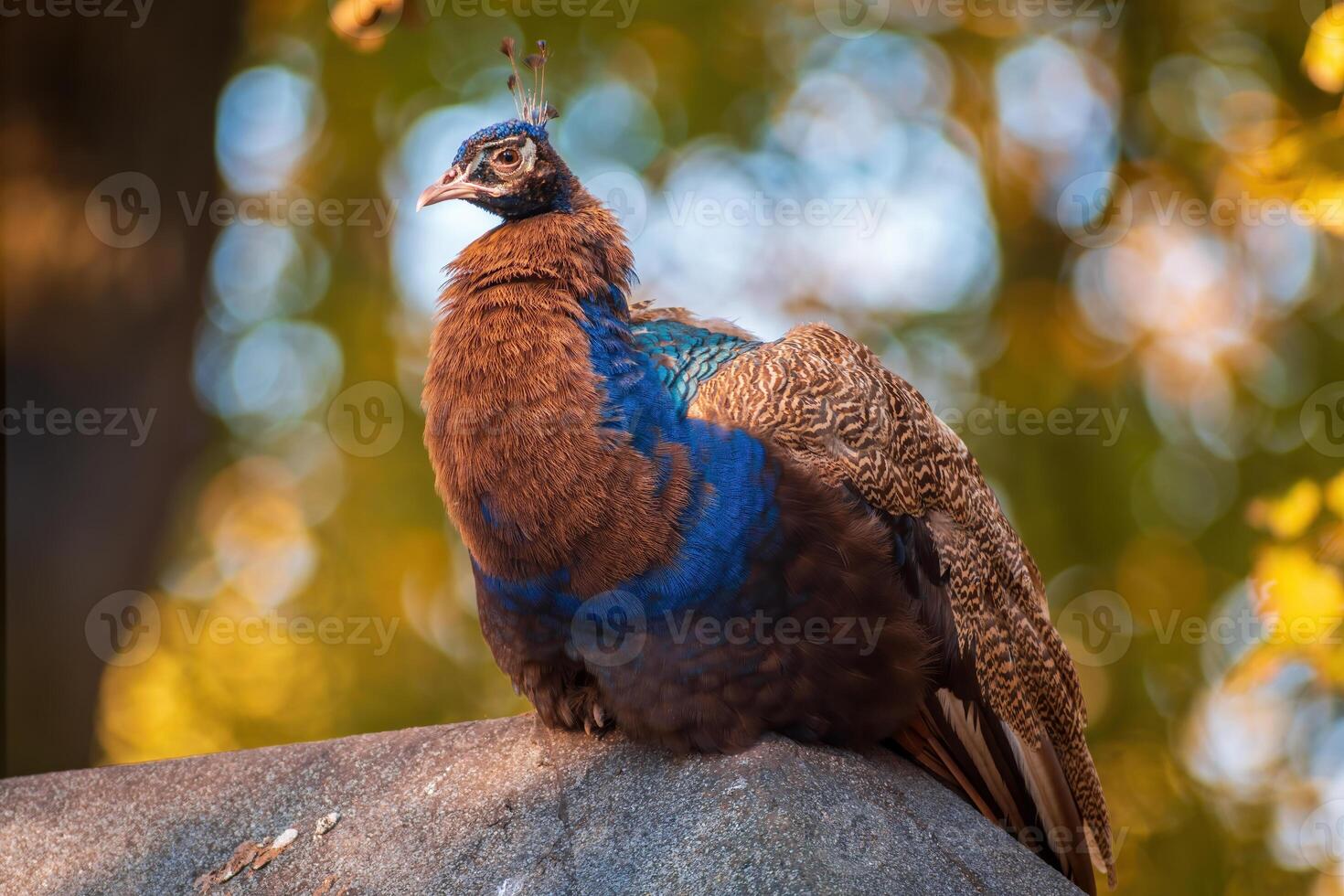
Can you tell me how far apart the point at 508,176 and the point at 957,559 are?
1986 mm

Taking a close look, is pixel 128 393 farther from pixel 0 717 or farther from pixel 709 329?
pixel 709 329

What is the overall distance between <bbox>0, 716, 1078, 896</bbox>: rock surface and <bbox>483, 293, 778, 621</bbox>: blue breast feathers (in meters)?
0.55

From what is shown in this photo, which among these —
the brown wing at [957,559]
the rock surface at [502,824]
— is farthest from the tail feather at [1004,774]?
the rock surface at [502,824]

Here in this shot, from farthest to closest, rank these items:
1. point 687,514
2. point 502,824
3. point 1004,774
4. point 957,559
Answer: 1. point 1004,774
2. point 957,559
3. point 502,824
4. point 687,514

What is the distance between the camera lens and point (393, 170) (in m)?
9.91

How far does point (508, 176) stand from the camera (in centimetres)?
431

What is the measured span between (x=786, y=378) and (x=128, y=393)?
4.28 m

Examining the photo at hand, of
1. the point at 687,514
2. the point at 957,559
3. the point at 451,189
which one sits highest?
the point at 451,189

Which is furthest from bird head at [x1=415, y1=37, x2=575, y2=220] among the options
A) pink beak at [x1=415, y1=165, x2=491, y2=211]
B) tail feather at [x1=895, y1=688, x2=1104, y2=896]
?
tail feather at [x1=895, y1=688, x2=1104, y2=896]

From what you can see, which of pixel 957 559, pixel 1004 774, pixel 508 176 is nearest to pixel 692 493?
pixel 957 559

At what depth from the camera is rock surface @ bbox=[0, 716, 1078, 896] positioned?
349 centimetres

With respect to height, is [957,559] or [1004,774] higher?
[957,559]

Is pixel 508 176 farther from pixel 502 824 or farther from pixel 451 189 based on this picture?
pixel 502 824

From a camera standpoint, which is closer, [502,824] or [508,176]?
[502,824]
